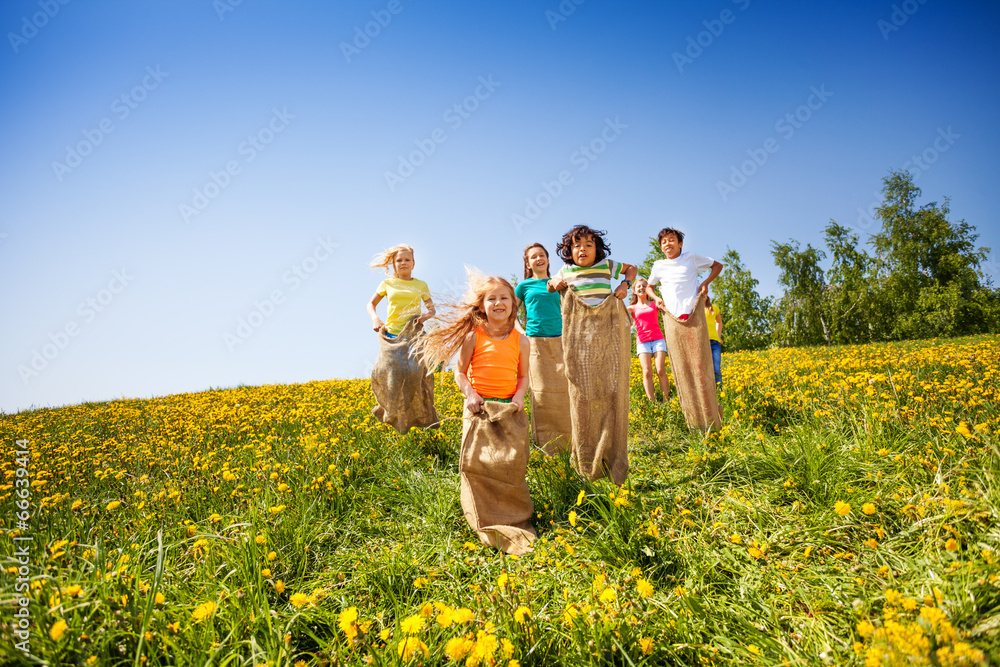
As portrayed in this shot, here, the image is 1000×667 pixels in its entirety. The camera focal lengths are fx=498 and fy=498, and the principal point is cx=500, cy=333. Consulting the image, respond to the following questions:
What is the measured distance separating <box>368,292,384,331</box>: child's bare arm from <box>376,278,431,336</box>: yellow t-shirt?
11cm

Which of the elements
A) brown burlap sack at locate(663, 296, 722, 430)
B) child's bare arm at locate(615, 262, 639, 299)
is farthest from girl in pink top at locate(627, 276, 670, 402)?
child's bare arm at locate(615, 262, 639, 299)

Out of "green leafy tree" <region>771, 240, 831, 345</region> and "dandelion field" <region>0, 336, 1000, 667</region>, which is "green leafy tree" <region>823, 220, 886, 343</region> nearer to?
"green leafy tree" <region>771, 240, 831, 345</region>

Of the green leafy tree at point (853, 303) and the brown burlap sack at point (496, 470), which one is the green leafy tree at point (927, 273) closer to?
the green leafy tree at point (853, 303)

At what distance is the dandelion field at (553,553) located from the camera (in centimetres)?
208

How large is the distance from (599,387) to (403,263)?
3.14m

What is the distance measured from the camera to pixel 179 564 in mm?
3104

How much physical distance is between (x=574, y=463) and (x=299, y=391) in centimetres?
864

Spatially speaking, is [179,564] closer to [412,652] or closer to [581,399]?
[412,652]

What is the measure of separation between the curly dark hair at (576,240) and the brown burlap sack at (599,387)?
0.56 metres

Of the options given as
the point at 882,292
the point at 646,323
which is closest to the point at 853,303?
the point at 882,292

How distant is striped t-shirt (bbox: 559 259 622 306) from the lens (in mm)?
4465

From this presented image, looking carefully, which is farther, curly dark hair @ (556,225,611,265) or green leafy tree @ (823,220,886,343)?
green leafy tree @ (823,220,886,343)

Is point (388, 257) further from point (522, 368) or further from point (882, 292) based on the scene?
point (882, 292)

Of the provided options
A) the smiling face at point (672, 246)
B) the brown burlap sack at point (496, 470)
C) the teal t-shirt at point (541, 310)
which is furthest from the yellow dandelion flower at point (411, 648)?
the smiling face at point (672, 246)
